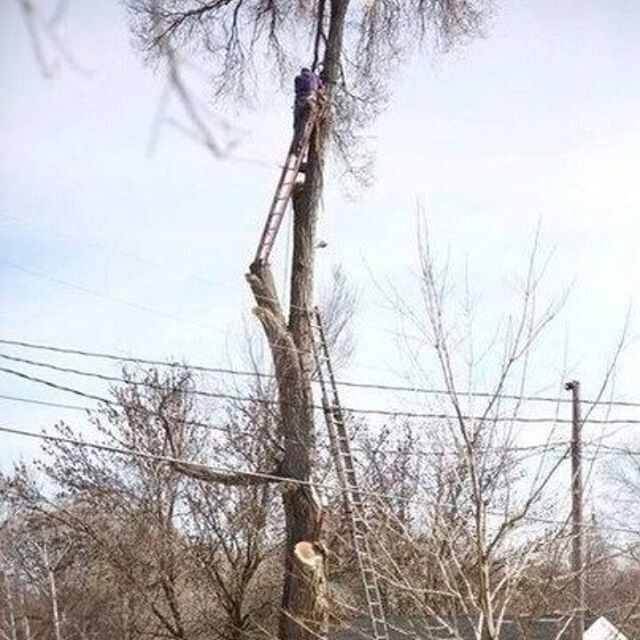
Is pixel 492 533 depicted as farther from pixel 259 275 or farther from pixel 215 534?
pixel 215 534

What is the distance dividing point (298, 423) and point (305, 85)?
285cm

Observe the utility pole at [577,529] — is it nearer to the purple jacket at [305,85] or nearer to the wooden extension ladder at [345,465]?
the wooden extension ladder at [345,465]

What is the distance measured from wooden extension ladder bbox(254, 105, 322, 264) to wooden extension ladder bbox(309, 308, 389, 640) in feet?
2.24

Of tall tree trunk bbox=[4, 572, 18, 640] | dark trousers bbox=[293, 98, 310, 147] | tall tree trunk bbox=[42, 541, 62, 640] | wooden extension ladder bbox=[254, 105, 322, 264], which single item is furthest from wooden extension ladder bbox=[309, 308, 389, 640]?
tall tree trunk bbox=[4, 572, 18, 640]

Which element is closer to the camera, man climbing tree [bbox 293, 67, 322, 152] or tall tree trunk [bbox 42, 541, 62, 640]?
man climbing tree [bbox 293, 67, 322, 152]

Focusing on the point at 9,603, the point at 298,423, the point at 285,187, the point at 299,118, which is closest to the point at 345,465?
the point at 298,423

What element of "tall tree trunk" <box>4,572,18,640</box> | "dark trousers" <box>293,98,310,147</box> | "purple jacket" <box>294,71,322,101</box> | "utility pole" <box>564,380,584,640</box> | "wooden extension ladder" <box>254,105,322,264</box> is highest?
"purple jacket" <box>294,71,322,101</box>

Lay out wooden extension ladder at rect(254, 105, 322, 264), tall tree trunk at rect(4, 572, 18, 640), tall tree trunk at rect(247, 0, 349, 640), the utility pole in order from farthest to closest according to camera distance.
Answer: tall tree trunk at rect(4, 572, 18, 640)
wooden extension ladder at rect(254, 105, 322, 264)
tall tree trunk at rect(247, 0, 349, 640)
the utility pole

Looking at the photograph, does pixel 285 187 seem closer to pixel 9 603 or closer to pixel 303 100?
pixel 303 100

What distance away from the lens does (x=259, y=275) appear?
7941 millimetres

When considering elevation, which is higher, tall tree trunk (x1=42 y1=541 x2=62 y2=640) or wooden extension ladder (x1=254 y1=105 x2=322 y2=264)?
wooden extension ladder (x1=254 y1=105 x2=322 y2=264)

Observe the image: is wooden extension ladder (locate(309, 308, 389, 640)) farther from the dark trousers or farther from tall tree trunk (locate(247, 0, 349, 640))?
the dark trousers

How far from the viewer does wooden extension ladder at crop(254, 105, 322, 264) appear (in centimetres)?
796

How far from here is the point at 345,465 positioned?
7512 mm
